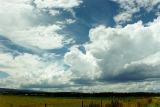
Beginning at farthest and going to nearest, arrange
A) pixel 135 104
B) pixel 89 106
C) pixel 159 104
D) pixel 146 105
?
1. pixel 159 104
2. pixel 146 105
3. pixel 135 104
4. pixel 89 106

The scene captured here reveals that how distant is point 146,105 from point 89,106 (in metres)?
11.6

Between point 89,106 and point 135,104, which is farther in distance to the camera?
point 135,104

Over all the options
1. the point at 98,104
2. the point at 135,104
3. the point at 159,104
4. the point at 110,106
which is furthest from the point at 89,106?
the point at 159,104

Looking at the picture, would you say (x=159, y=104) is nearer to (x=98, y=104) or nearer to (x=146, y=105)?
(x=146, y=105)

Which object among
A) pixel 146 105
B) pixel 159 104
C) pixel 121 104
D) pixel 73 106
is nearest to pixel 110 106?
pixel 121 104

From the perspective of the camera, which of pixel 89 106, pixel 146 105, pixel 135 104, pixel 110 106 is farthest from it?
pixel 146 105

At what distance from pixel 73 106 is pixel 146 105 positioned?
10194 mm

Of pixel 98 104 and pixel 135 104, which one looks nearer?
pixel 98 104

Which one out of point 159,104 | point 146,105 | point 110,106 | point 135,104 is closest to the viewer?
point 110,106

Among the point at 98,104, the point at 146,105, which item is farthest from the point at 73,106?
the point at 146,105

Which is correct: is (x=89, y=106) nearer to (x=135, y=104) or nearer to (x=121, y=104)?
(x=121, y=104)

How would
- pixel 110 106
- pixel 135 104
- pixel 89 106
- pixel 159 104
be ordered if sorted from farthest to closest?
1. pixel 159 104
2. pixel 135 104
3. pixel 110 106
4. pixel 89 106

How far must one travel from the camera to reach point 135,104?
38.7 meters

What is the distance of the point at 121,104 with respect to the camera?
35.7 m
